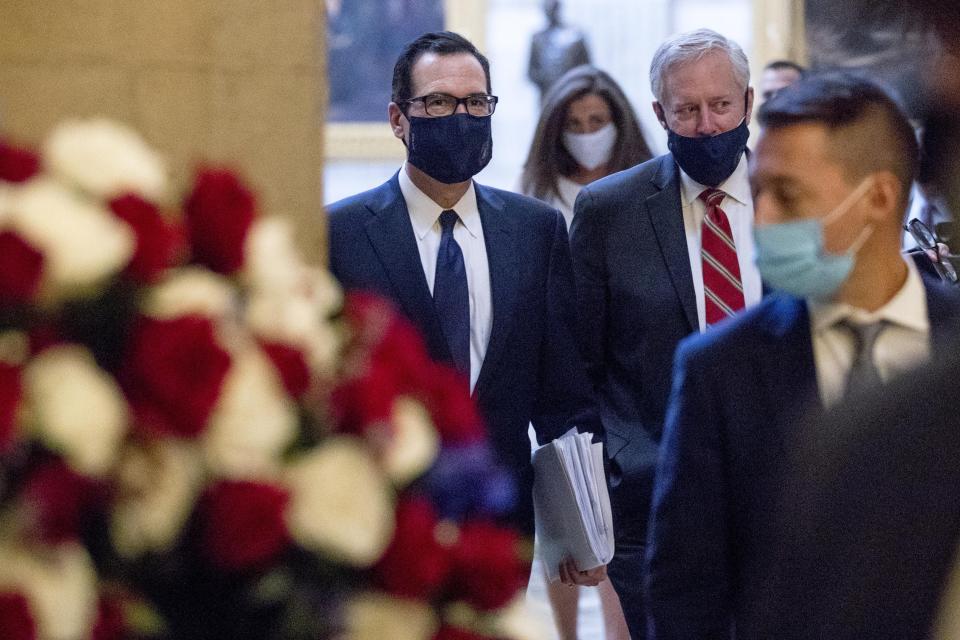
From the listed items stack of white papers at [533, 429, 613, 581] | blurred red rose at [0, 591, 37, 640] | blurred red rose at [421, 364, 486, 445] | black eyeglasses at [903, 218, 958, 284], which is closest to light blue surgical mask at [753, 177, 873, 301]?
blurred red rose at [421, 364, 486, 445]

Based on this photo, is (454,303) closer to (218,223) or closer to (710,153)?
(710,153)

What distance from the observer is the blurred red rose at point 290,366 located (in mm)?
1237

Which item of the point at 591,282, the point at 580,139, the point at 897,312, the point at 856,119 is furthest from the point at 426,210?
the point at 580,139

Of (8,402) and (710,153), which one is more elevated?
(8,402)

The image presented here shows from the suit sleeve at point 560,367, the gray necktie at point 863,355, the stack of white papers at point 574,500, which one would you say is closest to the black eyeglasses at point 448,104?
the suit sleeve at point 560,367

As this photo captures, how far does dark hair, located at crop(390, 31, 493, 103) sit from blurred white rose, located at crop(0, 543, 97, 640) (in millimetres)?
2766

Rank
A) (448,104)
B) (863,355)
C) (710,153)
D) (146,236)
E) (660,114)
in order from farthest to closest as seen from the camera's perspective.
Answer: (660,114) < (710,153) < (448,104) < (863,355) < (146,236)

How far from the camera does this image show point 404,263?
3604 millimetres

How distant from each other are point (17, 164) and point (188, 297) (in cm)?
19

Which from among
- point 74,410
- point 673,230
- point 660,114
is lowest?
point 673,230

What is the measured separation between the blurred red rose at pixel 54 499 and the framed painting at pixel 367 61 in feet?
34.8

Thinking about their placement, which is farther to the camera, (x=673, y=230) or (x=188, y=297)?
(x=673, y=230)

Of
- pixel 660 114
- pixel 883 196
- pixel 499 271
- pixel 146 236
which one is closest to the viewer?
pixel 146 236

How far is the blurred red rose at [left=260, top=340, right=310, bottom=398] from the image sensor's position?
1.24m
